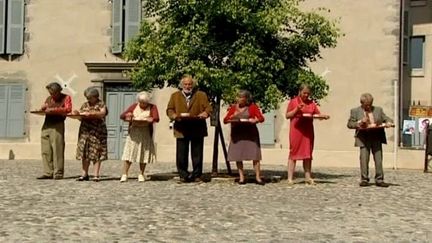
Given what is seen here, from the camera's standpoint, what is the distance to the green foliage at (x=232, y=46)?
13.8m

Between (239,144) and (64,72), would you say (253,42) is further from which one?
(64,72)

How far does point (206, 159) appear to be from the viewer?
22.8 metres

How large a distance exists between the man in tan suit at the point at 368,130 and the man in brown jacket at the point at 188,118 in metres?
2.40

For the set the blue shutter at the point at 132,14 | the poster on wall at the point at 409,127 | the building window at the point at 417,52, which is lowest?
the poster on wall at the point at 409,127

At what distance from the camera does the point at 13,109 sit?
24.4 m

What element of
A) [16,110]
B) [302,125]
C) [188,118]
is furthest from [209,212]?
[16,110]

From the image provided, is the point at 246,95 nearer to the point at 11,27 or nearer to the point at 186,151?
the point at 186,151

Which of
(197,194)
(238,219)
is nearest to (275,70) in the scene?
(197,194)

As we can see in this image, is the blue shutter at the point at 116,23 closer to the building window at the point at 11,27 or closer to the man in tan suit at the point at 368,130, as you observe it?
the building window at the point at 11,27

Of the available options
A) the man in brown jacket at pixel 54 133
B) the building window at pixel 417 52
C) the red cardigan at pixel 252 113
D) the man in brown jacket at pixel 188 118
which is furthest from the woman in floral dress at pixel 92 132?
the building window at pixel 417 52

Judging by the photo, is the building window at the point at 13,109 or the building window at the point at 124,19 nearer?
the building window at the point at 124,19

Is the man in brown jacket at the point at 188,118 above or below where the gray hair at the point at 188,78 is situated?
below

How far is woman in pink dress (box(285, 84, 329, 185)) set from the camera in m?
13.0

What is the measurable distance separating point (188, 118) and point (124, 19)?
1185 cm
